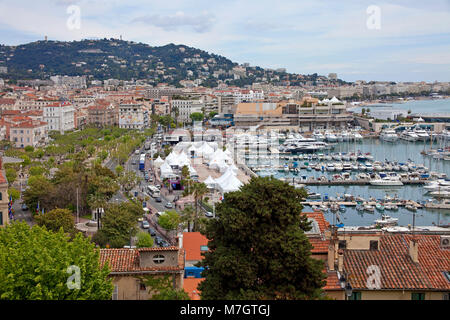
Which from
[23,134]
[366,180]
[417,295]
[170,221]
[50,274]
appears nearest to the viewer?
[50,274]

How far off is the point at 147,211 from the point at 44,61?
4819 inches

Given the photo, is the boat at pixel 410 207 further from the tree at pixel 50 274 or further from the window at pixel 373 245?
the tree at pixel 50 274

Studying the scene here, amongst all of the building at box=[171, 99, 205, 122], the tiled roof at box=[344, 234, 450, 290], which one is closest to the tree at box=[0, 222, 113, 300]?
the tiled roof at box=[344, 234, 450, 290]

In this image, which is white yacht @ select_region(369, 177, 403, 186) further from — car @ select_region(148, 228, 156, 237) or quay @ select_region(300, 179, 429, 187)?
car @ select_region(148, 228, 156, 237)

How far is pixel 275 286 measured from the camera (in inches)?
221

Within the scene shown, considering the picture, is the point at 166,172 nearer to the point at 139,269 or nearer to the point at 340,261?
the point at 139,269

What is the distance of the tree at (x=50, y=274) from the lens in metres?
5.93

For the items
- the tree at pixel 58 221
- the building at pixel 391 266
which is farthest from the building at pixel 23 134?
the building at pixel 391 266

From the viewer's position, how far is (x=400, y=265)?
23.9 ft

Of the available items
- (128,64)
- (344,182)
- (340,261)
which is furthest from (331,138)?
(128,64)

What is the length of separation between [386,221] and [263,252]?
15.7 meters

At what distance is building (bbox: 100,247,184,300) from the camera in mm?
8141

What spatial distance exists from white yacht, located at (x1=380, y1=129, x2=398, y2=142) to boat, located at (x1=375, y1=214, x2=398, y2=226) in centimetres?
3222
